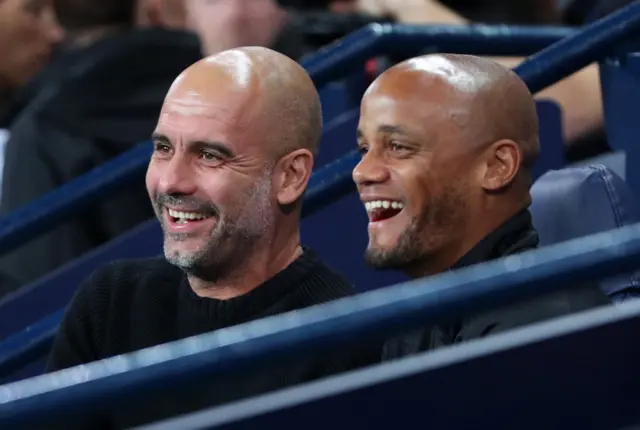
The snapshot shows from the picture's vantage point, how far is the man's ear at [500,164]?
219 centimetres

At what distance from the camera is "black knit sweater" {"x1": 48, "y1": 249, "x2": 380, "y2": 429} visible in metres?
2.13

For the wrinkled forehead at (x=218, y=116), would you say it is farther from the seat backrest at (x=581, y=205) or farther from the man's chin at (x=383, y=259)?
the seat backrest at (x=581, y=205)

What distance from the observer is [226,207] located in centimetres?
219

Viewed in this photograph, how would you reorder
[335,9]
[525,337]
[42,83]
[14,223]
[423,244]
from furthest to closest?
[335,9], [42,83], [14,223], [423,244], [525,337]

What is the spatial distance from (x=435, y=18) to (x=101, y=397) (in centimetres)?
301

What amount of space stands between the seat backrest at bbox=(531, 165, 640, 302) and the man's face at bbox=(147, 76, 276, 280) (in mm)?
587

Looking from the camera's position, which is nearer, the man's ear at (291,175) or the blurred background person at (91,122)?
the man's ear at (291,175)

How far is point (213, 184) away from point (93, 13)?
5.20ft

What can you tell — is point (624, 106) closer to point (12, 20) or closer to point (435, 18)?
point (435, 18)

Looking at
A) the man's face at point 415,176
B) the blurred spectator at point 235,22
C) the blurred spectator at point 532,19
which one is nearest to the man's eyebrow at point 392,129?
the man's face at point 415,176

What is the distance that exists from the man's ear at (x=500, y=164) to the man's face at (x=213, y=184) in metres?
0.32

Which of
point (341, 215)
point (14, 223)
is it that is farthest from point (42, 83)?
point (341, 215)

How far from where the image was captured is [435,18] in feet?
13.9

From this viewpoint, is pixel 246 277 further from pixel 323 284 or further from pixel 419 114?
pixel 419 114
